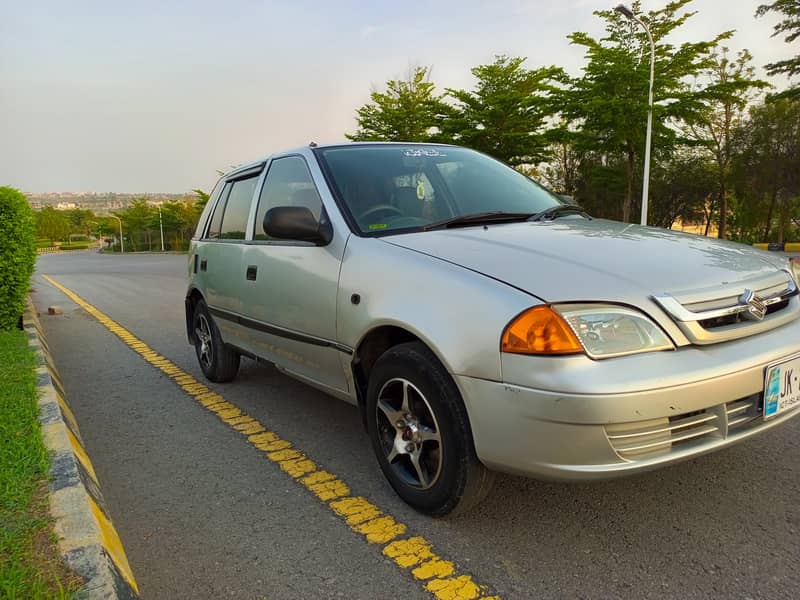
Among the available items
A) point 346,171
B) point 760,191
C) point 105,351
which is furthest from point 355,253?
point 760,191

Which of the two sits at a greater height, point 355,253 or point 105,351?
point 355,253

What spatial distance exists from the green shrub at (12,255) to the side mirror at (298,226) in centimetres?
505

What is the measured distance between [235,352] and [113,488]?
163cm

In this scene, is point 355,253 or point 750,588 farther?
point 355,253

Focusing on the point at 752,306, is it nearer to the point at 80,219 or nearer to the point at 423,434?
the point at 423,434

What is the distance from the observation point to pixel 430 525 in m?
2.46

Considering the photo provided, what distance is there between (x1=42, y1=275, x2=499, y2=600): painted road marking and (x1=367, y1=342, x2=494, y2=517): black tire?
6.7 inches

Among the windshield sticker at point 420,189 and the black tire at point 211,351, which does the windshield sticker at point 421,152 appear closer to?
the windshield sticker at point 420,189

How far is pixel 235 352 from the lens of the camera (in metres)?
4.48

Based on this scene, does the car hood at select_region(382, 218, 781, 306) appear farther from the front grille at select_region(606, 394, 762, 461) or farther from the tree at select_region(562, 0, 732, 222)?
the tree at select_region(562, 0, 732, 222)

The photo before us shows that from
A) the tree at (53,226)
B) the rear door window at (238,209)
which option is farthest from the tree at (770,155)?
the tree at (53,226)

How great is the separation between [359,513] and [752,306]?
1.80m

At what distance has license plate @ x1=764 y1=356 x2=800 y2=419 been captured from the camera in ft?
7.11

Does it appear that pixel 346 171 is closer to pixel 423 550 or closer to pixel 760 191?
pixel 423 550
